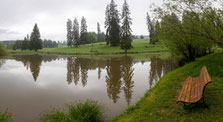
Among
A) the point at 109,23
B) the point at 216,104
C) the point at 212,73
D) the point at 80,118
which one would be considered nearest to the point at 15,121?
the point at 80,118

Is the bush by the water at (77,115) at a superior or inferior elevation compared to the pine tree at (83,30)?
inferior

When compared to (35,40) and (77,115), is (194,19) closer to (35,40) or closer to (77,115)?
(77,115)

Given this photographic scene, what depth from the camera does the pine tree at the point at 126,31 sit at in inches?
1412

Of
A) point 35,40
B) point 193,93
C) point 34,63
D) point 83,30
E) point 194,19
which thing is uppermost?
point 83,30

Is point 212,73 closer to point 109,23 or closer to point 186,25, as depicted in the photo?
point 186,25

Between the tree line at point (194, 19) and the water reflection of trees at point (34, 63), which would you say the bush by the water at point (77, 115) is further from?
the water reflection of trees at point (34, 63)

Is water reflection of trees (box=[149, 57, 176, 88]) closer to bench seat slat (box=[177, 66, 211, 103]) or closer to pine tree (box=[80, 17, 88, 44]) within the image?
bench seat slat (box=[177, 66, 211, 103])

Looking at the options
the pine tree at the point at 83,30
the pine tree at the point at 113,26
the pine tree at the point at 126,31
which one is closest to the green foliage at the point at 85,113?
the pine tree at the point at 126,31

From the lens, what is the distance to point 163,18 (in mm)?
9500

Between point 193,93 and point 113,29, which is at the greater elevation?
point 113,29

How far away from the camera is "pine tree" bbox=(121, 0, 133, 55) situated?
118 ft

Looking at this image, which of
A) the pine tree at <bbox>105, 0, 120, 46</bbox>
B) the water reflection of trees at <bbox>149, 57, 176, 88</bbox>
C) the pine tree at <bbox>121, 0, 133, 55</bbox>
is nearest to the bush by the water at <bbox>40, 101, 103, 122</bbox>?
the water reflection of trees at <bbox>149, 57, 176, 88</bbox>

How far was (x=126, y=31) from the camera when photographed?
3681 cm

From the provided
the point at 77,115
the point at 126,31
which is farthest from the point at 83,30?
the point at 77,115
